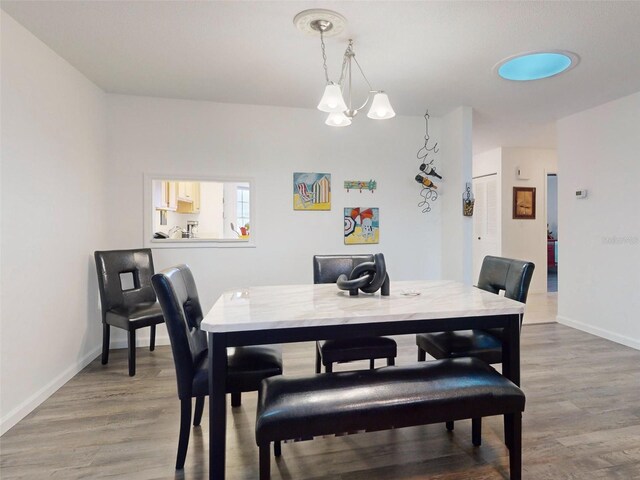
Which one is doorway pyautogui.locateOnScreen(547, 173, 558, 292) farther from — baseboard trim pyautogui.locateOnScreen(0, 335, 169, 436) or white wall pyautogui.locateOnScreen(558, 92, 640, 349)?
baseboard trim pyautogui.locateOnScreen(0, 335, 169, 436)

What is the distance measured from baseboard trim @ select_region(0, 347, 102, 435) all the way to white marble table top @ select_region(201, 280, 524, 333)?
147cm

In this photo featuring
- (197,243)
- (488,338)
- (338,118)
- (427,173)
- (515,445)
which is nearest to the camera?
(515,445)

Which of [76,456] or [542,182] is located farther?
[542,182]

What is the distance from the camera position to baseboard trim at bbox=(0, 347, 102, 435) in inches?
78.0

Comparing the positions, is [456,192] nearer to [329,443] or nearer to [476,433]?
[476,433]

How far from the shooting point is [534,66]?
2.69 metres

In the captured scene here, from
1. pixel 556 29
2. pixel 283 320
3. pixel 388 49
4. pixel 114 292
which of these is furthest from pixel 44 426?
pixel 556 29

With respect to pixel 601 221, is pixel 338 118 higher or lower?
higher

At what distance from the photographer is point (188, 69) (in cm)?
272

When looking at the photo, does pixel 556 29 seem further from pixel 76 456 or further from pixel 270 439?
pixel 76 456

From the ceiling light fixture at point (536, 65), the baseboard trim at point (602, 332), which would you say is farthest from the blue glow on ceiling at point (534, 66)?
the baseboard trim at point (602, 332)

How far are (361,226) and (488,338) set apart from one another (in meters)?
2.05

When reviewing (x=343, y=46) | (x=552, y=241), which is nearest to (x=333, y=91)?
(x=343, y=46)

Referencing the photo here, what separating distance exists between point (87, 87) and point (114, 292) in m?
1.72
